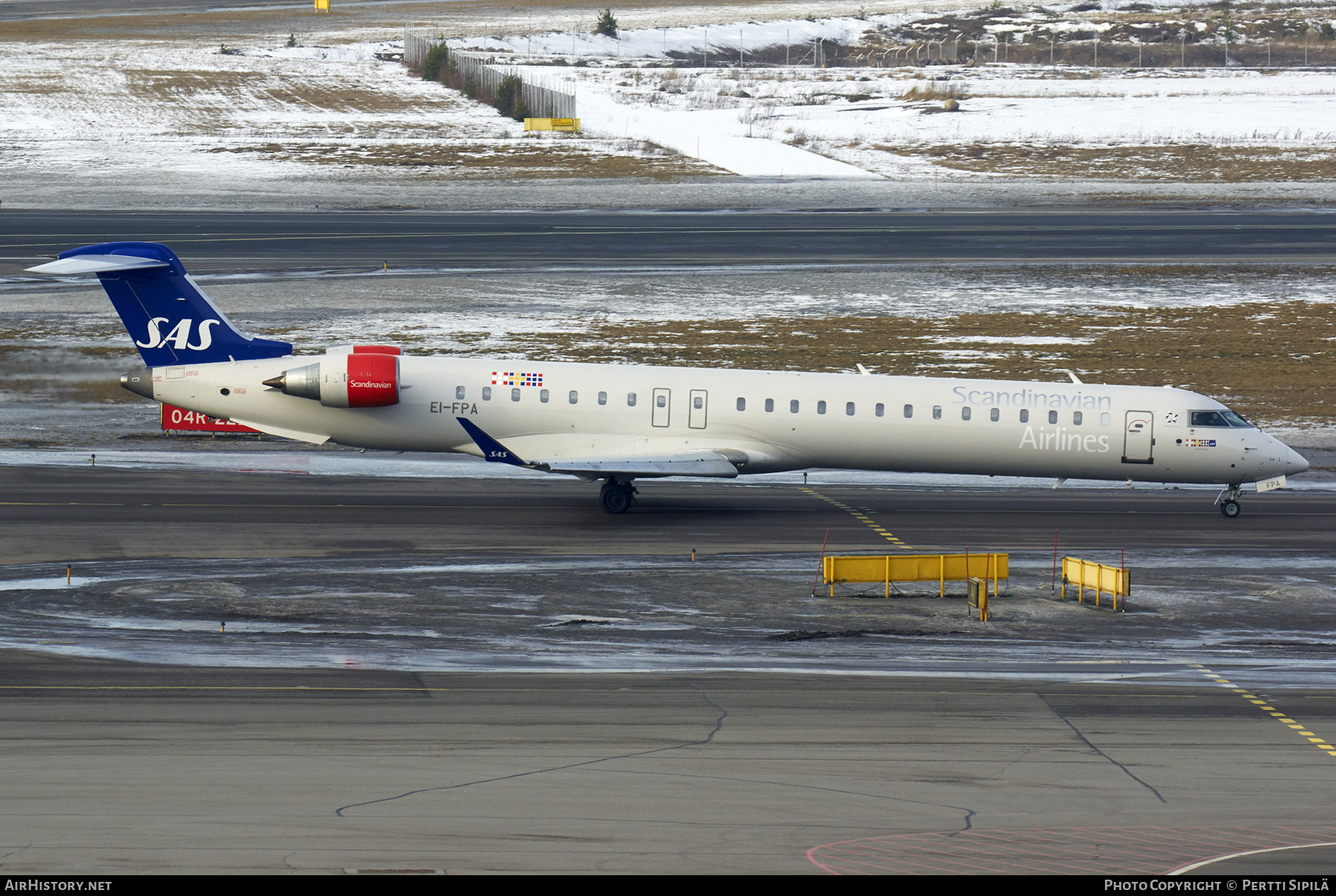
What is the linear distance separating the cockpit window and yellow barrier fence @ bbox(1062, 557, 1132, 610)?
7.21 m

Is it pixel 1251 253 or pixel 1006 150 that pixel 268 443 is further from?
pixel 1006 150

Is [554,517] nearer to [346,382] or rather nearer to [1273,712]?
[346,382]

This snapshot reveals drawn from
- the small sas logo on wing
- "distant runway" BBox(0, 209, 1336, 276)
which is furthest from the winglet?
"distant runway" BBox(0, 209, 1336, 276)

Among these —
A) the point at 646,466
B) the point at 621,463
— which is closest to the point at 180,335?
the point at 621,463

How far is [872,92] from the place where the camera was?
103000mm

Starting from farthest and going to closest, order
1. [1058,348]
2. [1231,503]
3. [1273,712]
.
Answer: [1058,348], [1231,503], [1273,712]

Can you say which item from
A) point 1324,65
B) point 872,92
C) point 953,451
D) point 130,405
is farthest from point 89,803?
point 1324,65

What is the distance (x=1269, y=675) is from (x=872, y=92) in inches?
3392

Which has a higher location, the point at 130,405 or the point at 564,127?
the point at 564,127

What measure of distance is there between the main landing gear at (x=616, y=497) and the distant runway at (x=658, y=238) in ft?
88.8

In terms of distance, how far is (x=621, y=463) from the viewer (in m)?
30.8

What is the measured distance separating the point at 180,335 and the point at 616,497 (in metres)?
9.96

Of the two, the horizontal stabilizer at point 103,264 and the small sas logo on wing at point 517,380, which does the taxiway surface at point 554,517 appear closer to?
the small sas logo on wing at point 517,380

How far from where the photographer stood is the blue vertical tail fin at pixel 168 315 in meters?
31.9
